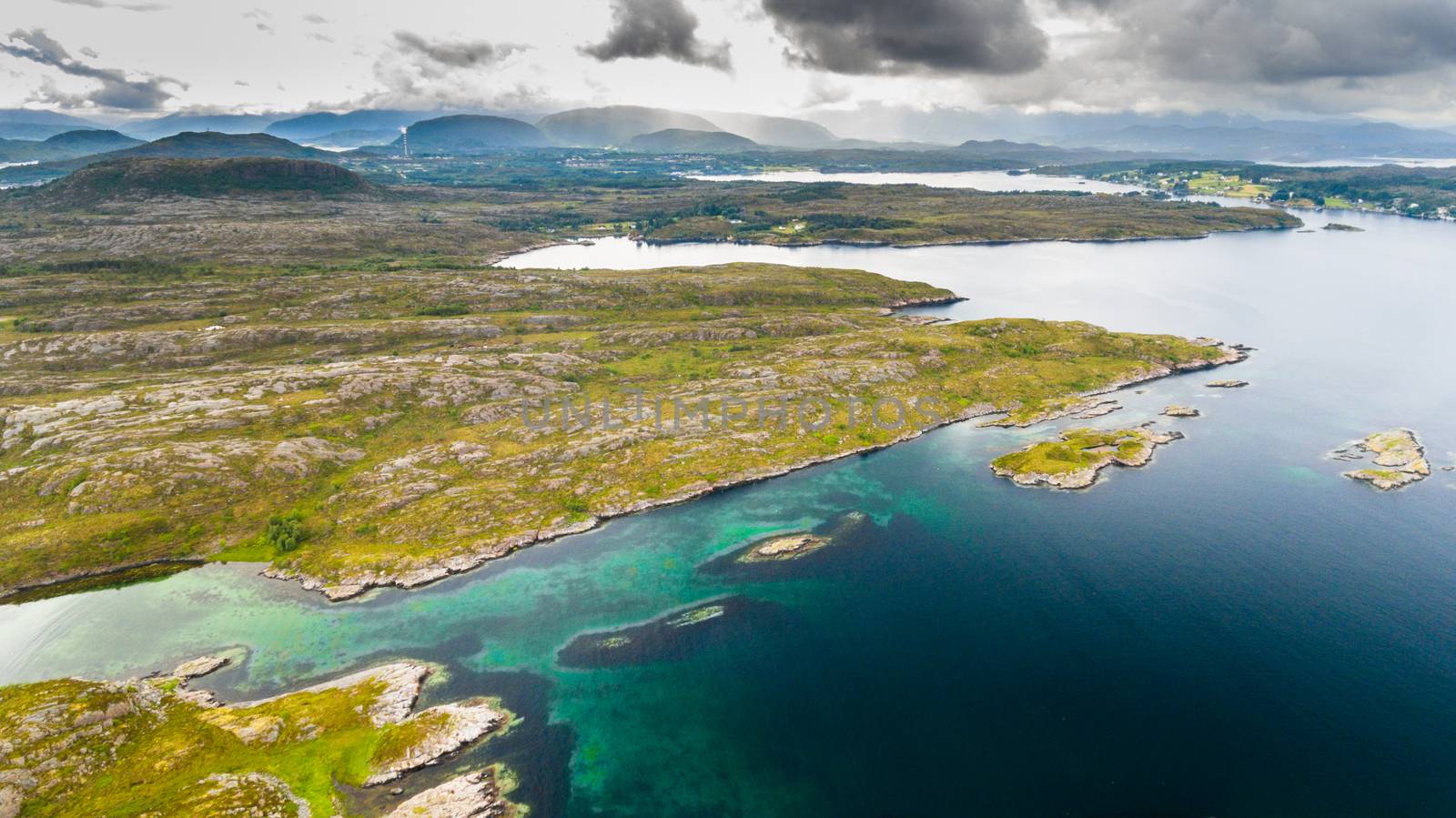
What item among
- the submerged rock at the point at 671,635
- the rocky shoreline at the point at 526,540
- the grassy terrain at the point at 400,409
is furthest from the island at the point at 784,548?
the grassy terrain at the point at 400,409

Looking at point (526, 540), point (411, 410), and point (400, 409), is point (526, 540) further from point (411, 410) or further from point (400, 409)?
point (400, 409)

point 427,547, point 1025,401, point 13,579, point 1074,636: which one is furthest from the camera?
point 1025,401

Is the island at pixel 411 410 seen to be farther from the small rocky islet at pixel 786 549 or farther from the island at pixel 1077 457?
the small rocky islet at pixel 786 549

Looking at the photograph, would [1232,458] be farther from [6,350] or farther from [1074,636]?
[6,350]

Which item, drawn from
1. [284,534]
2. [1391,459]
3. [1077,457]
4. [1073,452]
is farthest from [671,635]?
[1391,459]

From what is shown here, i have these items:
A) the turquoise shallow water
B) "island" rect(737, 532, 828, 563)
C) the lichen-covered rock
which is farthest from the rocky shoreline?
the lichen-covered rock

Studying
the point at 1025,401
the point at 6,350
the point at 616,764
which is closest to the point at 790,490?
the point at 616,764

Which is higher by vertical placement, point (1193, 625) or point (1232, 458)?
point (1232, 458)
